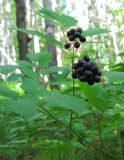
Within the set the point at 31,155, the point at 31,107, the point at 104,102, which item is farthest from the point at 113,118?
the point at 31,155

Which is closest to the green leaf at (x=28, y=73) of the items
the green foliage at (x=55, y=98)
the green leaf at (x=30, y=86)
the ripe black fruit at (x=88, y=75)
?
the green foliage at (x=55, y=98)

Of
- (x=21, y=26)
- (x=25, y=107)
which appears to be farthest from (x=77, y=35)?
(x=21, y=26)

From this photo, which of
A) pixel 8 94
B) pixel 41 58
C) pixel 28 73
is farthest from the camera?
pixel 41 58

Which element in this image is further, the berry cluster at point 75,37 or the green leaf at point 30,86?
the berry cluster at point 75,37

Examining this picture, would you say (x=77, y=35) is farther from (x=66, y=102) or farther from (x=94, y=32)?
(x=66, y=102)

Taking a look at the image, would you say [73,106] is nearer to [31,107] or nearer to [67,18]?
[31,107]

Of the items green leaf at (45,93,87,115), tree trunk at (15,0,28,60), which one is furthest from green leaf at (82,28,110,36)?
tree trunk at (15,0,28,60)

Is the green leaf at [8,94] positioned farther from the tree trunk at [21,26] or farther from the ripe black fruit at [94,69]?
the tree trunk at [21,26]
